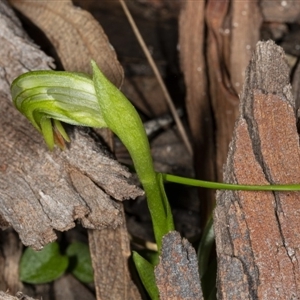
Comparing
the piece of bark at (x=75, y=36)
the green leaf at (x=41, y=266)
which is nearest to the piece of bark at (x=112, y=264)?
the green leaf at (x=41, y=266)

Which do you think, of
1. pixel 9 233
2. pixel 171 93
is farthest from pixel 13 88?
pixel 171 93

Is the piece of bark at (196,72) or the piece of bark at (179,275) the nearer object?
the piece of bark at (179,275)

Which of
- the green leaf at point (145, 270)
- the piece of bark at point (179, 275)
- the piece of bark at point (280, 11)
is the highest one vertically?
the piece of bark at point (280, 11)

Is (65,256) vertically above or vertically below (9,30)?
below

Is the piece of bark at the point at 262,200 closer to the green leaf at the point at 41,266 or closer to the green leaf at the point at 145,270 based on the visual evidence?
the green leaf at the point at 145,270

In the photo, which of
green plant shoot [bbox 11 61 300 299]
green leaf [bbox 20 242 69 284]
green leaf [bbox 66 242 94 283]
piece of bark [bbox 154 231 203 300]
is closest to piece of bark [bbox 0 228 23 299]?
green leaf [bbox 20 242 69 284]

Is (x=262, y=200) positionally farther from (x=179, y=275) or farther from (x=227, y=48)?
(x=227, y=48)

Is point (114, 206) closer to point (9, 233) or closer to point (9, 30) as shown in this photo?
point (9, 233)

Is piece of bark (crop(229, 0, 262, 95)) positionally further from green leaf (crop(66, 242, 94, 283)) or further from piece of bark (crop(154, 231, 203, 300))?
piece of bark (crop(154, 231, 203, 300))
